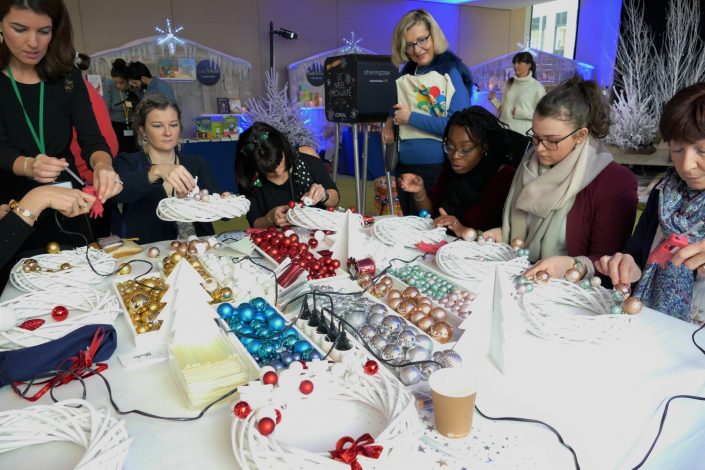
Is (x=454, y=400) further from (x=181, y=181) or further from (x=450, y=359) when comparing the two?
(x=181, y=181)

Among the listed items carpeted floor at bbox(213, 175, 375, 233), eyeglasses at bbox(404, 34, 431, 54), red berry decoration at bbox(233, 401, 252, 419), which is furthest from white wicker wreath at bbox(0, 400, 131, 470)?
carpeted floor at bbox(213, 175, 375, 233)

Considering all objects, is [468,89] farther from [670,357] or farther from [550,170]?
[670,357]

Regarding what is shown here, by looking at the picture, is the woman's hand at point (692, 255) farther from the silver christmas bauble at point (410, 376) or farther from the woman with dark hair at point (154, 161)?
the woman with dark hair at point (154, 161)

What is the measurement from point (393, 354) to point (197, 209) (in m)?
0.90

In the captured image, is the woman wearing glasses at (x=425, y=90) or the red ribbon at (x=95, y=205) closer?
the red ribbon at (x=95, y=205)

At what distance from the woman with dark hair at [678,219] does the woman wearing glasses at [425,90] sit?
132 cm

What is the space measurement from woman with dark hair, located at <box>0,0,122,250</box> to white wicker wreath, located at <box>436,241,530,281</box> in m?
1.10

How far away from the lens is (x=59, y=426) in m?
0.78

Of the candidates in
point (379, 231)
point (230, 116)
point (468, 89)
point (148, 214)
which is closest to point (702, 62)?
point (468, 89)

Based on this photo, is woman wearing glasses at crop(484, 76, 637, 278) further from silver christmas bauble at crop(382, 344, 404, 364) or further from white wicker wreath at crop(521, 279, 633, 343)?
silver christmas bauble at crop(382, 344, 404, 364)

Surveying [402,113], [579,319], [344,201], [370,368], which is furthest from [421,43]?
[344,201]

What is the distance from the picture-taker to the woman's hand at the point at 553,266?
54.8 inches

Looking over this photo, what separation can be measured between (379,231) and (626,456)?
3.79 ft

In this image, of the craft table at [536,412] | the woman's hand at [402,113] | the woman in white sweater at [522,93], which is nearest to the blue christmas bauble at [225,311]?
the craft table at [536,412]
